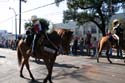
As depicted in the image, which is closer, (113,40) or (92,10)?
(113,40)

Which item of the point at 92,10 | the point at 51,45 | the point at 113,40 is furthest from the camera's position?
the point at 92,10

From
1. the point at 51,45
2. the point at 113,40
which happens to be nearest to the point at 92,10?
the point at 113,40

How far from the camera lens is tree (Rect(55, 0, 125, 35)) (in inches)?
1674

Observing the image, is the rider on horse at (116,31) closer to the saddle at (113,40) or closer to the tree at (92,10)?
the saddle at (113,40)

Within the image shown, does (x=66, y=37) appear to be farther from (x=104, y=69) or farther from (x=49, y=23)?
(x=49, y=23)

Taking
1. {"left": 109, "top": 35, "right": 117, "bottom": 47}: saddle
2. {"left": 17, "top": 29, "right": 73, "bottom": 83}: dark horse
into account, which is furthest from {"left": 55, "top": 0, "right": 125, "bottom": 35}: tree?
{"left": 17, "top": 29, "right": 73, "bottom": 83}: dark horse

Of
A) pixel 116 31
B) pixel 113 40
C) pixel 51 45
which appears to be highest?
pixel 116 31

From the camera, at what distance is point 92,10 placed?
43.9 metres

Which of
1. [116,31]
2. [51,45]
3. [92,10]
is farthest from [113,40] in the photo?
[92,10]

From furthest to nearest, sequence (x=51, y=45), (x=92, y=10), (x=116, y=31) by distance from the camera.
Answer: (x=92, y=10) → (x=116, y=31) → (x=51, y=45)

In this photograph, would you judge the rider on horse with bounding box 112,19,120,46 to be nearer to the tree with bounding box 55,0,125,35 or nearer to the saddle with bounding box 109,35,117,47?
the saddle with bounding box 109,35,117,47

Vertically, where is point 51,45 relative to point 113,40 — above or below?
below

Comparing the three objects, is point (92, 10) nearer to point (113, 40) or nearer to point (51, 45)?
point (113, 40)

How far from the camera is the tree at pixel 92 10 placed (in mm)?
42531
